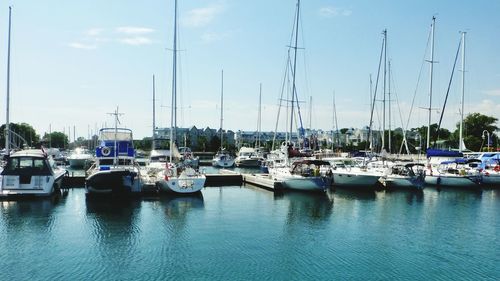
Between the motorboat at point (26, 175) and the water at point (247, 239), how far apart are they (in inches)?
47.9

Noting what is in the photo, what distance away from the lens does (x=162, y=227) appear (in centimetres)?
2588

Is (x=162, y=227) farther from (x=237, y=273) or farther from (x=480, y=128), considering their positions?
(x=480, y=128)

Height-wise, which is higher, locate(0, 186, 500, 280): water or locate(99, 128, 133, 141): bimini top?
locate(99, 128, 133, 141): bimini top

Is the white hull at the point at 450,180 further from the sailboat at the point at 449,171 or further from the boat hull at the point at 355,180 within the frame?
the boat hull at the point at 355,180

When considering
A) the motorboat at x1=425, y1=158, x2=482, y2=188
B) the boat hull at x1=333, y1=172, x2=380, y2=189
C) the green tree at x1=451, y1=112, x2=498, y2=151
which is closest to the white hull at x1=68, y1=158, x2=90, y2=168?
the boat hull at x1=333, y1=172, x2=380, y2=189

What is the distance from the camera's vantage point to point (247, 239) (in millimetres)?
23109

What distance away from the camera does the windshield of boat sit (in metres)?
33.3

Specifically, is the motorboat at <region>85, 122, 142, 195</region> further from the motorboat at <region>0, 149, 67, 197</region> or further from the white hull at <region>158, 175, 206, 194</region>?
the motorboat at <region>0, 149, 67, 197</region>

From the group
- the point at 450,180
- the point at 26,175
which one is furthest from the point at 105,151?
the point at 450,180

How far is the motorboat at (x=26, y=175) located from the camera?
33.2 m

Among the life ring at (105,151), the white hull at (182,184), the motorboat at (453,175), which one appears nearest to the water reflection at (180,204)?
the white hull at (182,184)

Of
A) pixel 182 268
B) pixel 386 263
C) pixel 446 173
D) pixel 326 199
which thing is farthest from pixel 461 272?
pixel 446 173

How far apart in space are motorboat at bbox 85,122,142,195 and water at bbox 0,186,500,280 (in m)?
1.82

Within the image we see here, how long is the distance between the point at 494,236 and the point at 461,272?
8482mm
